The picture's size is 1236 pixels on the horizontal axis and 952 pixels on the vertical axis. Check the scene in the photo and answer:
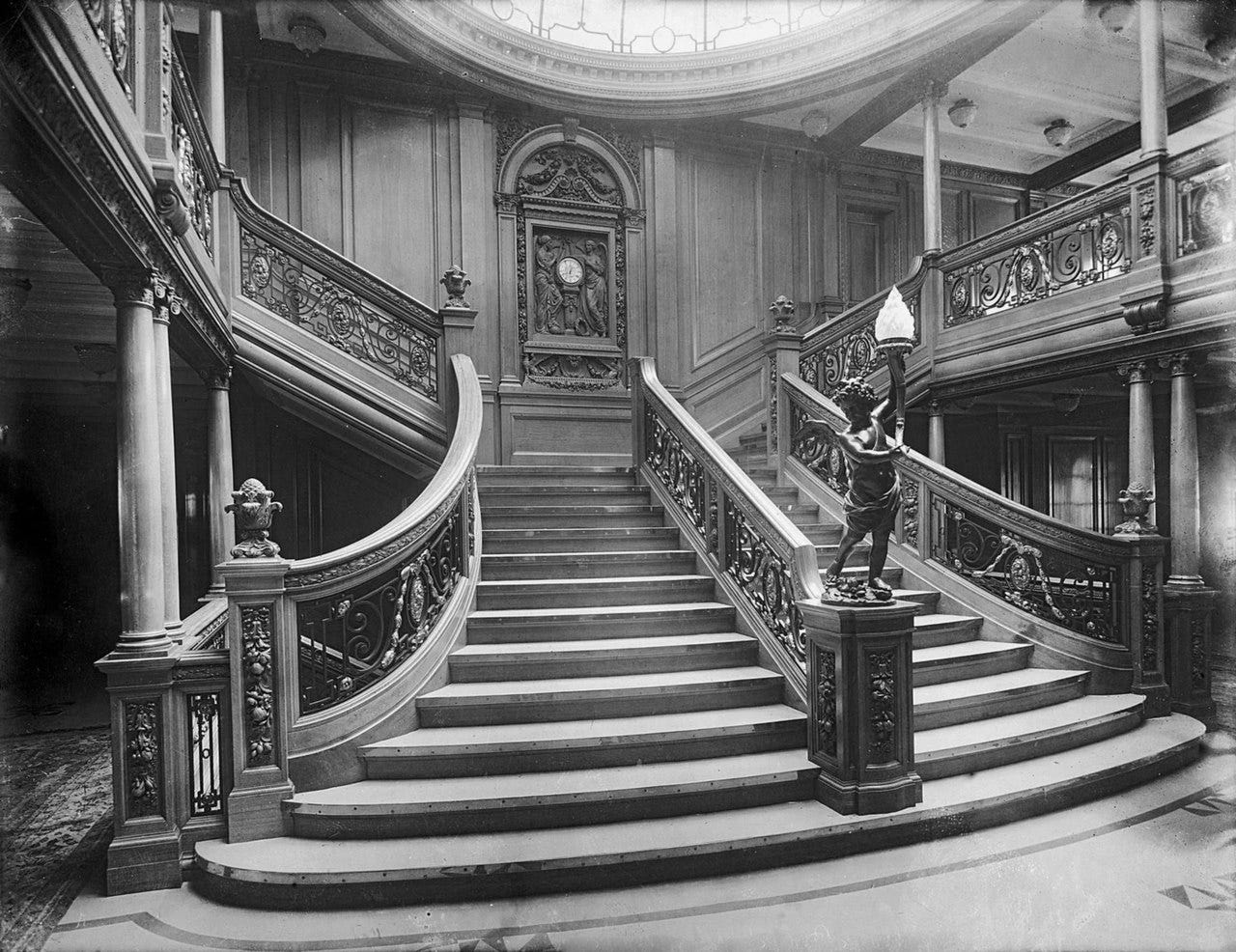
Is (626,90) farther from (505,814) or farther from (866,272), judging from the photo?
(505,814)

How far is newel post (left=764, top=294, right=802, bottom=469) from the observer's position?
20.4 ft

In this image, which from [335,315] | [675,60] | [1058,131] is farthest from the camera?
[1058,131]

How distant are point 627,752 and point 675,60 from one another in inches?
267

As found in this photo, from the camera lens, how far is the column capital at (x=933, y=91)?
678 centimetres

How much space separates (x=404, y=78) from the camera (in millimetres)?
6918

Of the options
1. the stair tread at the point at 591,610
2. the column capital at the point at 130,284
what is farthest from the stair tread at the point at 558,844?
the column capital at the point at 130,284

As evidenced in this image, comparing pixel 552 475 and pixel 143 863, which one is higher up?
pixel 552 475

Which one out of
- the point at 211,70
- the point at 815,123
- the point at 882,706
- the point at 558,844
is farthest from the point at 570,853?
the point at 815,123

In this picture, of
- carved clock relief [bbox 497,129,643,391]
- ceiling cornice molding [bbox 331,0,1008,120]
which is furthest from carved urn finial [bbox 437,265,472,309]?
ceiling cornice molding [bbox 331,0,1008,120]

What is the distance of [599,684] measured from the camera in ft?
12.0

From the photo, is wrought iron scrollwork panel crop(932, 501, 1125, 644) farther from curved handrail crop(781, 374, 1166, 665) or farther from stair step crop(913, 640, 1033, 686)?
stair step crop(913, 640, 1033, 686)

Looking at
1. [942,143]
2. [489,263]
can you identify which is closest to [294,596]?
[489,263]

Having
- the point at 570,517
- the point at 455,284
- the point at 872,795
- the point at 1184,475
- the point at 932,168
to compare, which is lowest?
the point at 872,795

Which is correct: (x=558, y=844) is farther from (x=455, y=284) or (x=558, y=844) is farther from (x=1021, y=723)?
(x=455, y=284)
